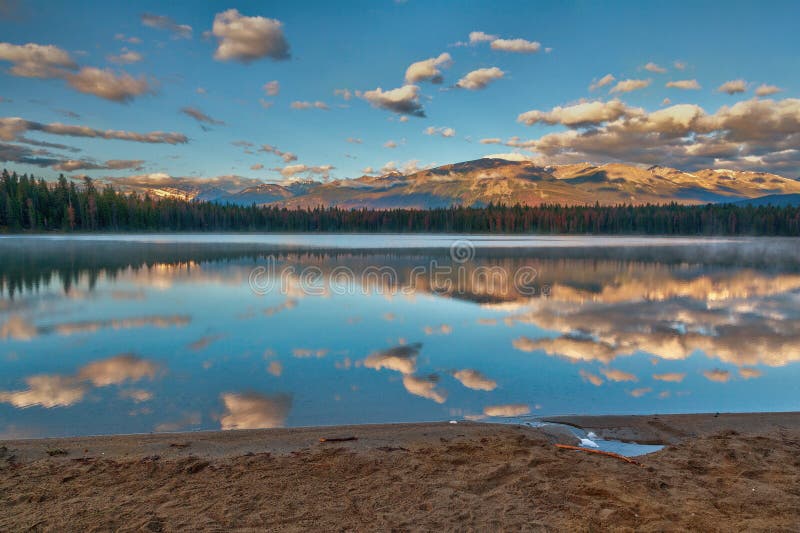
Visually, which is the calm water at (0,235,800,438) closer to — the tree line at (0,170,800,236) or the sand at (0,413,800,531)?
the sand at (0,413,800,531)

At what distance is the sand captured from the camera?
4891 millimetres

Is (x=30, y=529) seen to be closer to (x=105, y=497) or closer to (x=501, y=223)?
(x=105, y=497)

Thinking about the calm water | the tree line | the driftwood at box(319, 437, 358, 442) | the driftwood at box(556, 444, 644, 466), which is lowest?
the calm water

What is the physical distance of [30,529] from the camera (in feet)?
15.3

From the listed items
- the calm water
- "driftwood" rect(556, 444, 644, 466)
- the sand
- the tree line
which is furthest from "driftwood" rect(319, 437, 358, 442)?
the tree line

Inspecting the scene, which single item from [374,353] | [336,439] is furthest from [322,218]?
[336,439]

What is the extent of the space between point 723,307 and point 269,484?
2059cm

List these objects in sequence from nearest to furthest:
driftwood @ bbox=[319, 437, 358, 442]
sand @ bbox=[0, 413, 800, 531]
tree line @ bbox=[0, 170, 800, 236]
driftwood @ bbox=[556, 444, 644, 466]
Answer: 1. sand @ bbox=[0, 413, 800, 531]
2. driftwood @ bbox=[556, 444, 644, 466]
3. driftwood @ bbox=[319, 437, 358, 442]
4. tree line @ bbox=[0, 170, 800, 236]

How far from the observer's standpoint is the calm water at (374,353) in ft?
29.6

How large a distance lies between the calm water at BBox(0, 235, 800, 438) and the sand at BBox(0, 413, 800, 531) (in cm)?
121

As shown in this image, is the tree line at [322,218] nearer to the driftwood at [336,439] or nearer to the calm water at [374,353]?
the calm water at [374,353]

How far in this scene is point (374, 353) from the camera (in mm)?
12875

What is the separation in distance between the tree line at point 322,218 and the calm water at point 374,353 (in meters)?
116

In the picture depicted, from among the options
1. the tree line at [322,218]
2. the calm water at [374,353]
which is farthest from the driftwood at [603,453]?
the tree line at [322,218]
